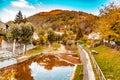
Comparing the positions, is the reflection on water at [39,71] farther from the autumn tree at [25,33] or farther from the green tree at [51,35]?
the green tree at [51,35]

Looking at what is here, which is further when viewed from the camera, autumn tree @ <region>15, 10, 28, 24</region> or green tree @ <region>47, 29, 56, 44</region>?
green tree @ <region>47, 29, 56, 44</region>

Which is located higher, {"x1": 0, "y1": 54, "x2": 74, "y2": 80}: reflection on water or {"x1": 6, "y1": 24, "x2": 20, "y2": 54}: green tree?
{"x1": 6, "y1": 24, "x2": 20, "y2": 54}: green tree

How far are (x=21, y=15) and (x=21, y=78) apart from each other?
5514cm

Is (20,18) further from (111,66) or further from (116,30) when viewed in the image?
(111,66)

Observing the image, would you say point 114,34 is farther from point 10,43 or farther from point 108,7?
point 10,43

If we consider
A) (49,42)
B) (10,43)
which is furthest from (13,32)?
(49,42)

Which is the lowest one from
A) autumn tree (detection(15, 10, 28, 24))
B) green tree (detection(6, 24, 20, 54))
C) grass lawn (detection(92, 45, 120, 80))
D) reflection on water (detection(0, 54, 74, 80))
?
reflection on water (detection(0, 54, 74, 80))

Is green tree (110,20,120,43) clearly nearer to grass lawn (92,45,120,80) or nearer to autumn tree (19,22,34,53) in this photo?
grass lawn (92,45,120,80)

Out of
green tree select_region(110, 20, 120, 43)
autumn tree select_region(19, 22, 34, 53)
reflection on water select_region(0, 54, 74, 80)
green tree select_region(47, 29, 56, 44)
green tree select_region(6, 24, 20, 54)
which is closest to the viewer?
reflection on water select_region(0, 54, 74, 80)

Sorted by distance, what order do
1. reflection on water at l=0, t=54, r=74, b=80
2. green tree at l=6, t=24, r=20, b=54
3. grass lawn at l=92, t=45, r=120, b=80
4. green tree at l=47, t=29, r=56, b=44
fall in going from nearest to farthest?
grass lawn at l=92, t=45, r=120, b=80, reflection on water at l=0, t=54, r=74, b=80, green tree at l=6, t=24, r=20, b=54, green tree at l=47, t=29, r=56, b=44

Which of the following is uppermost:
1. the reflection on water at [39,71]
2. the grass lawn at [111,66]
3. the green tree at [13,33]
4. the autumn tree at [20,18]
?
the autumn tree at [20,18]

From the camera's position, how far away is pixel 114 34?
115 ft

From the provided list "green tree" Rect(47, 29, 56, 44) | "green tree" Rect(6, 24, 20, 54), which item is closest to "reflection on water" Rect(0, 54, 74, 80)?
"green tree" Rect(6, 24, 20, 54)

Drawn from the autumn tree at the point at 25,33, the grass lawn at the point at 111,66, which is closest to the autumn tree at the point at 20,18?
the autumn tree at the point at 25,33
